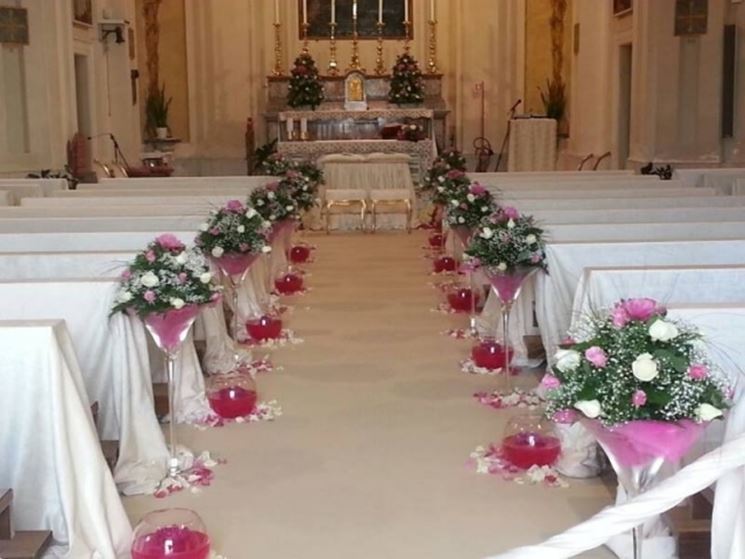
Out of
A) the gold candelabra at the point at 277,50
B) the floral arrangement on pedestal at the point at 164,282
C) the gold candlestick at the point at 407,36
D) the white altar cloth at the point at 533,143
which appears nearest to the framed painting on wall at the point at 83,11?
the gold candelabra at the point at 277,50

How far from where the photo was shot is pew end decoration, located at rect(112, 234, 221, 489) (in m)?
4.42

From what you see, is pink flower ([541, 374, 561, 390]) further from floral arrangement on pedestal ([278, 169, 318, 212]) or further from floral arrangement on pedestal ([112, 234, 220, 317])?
floral arrangement on pedestal ([278, 169, 318, 212])

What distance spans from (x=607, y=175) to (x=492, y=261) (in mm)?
5429

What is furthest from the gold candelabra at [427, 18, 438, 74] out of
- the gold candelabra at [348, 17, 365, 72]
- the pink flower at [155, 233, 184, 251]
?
the pink flower at [155, 233, 184, 251]

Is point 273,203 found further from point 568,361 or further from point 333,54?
point 333,54

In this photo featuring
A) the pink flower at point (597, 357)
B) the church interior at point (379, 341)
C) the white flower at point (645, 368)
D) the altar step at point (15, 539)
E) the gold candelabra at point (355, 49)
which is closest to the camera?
the white flower at point (645, 368)

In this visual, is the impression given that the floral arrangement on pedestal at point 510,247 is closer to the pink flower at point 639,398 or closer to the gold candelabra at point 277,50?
the pink flower at point 639,398

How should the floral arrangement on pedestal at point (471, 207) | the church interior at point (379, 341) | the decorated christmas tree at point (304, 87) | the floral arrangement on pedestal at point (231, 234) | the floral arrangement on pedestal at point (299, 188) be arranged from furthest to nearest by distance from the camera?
the decorated christmas tree at point (304, 87), the floral arrangement on pedestal at point (299, 188), the floral arrangement on pedestal at point (471, 207), the floral arrangement on pedestal at point (231, 234), the church interior at point (379, 341)

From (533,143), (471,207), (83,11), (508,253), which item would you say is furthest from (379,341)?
(533,143)

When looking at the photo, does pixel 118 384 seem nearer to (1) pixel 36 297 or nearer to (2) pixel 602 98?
(1) pixel 36 297

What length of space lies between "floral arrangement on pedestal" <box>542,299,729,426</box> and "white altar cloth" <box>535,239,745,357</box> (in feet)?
8.59

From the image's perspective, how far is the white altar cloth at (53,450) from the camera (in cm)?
363

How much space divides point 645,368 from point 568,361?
9.6 inches

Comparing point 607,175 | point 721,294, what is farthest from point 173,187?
point 721,294
